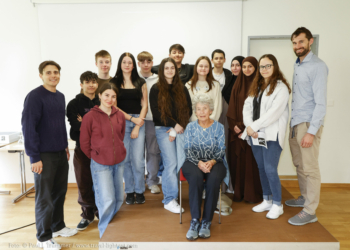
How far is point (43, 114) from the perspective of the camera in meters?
2.35

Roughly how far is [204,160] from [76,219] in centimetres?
183

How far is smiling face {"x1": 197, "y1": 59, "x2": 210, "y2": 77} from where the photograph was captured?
2.76 metres

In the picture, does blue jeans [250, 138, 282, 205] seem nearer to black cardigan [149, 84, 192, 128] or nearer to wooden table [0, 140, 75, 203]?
black cardigan [149, 84, 192, 128]

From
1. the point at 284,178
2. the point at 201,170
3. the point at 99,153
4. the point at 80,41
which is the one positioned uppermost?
the point at 80,41

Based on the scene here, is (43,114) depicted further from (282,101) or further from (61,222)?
(282,101)

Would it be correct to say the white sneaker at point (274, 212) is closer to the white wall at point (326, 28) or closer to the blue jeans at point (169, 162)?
the blue jeans at point (169, 162)

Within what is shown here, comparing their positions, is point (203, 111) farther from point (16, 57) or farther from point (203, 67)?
point (16, 57)

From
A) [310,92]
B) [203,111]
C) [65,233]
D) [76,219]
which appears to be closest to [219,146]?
[203,111]

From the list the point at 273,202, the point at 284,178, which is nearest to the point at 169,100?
the point at 273,202

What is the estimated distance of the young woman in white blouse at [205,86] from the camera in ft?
9.15

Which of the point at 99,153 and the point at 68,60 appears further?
the point at 68,60

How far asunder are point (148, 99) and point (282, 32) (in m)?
2.55

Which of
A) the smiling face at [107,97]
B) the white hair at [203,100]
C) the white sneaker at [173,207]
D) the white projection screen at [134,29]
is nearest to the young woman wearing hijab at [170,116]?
the white sneaker at [173,207]

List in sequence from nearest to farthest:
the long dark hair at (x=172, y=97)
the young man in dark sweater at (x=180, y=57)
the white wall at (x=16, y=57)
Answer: the long dark hair at (x=172, y=97)
the young man in dark sweater at (x=180, y=57)
the white wall at (x=16, y=57)
